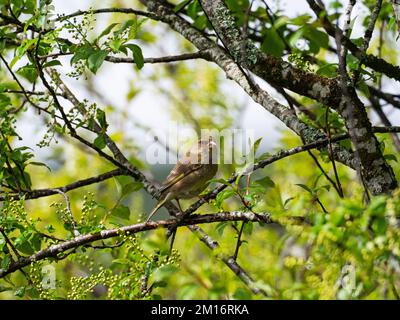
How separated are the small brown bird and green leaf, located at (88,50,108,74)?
1.09 metres

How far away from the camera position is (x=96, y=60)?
2.82 metres

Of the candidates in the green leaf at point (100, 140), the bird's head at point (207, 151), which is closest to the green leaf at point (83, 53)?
the green leaf at point (100, 140)

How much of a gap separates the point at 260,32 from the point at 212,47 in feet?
2.90

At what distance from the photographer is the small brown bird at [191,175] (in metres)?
3.79

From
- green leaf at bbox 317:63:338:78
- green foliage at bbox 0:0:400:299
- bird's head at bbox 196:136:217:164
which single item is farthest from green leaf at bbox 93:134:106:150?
green leaf at bbox 317:63:338:78

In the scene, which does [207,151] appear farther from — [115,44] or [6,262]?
[6,262]

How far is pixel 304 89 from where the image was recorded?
9.18 feet

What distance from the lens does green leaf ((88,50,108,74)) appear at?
9.18 feet

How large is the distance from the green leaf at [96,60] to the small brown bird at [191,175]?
3.57 ft

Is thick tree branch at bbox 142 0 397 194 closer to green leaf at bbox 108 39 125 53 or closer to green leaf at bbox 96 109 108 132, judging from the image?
green leaf at bbox 108 39 125 53

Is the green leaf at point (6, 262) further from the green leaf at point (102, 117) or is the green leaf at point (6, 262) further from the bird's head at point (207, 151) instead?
the bird's head at point (207, 151)

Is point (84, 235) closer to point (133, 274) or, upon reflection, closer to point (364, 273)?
point (133, 274)
